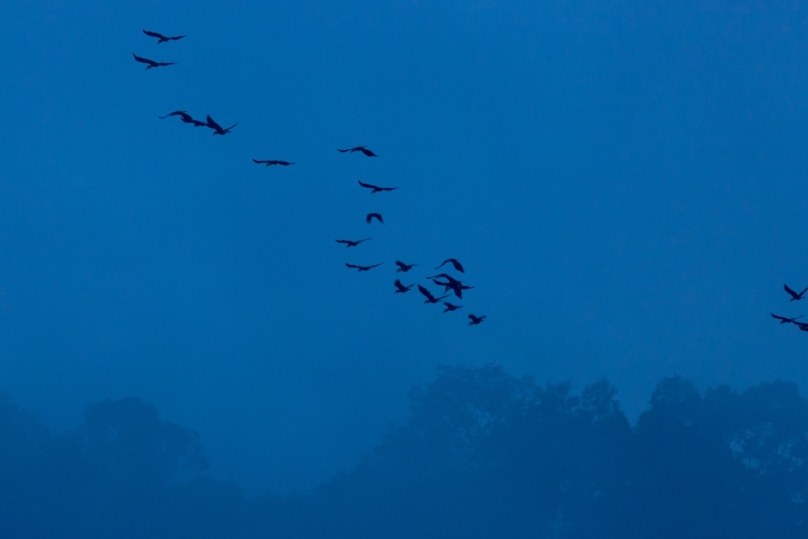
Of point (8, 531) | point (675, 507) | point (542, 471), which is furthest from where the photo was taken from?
point (8, 531)

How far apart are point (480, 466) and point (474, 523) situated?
11.3ft

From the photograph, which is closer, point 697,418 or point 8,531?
point 697,418

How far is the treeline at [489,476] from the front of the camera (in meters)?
51.1

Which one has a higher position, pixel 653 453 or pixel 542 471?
pixel 653 453

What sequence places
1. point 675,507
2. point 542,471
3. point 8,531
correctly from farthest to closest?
point 8,531 → point 542,471 → point 675,507

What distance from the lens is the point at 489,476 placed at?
5753cm

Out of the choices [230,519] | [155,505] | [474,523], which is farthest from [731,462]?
[155,505]

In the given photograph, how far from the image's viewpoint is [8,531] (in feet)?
194

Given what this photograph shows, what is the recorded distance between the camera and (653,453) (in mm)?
51875

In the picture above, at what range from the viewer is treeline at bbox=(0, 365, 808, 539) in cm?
5106

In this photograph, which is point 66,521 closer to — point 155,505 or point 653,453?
point 155,505

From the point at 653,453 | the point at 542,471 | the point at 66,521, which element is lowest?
the point at 66,521

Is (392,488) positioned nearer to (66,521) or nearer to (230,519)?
(230,519)

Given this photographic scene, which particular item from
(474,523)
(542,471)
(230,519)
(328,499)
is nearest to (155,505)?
(230,519)
